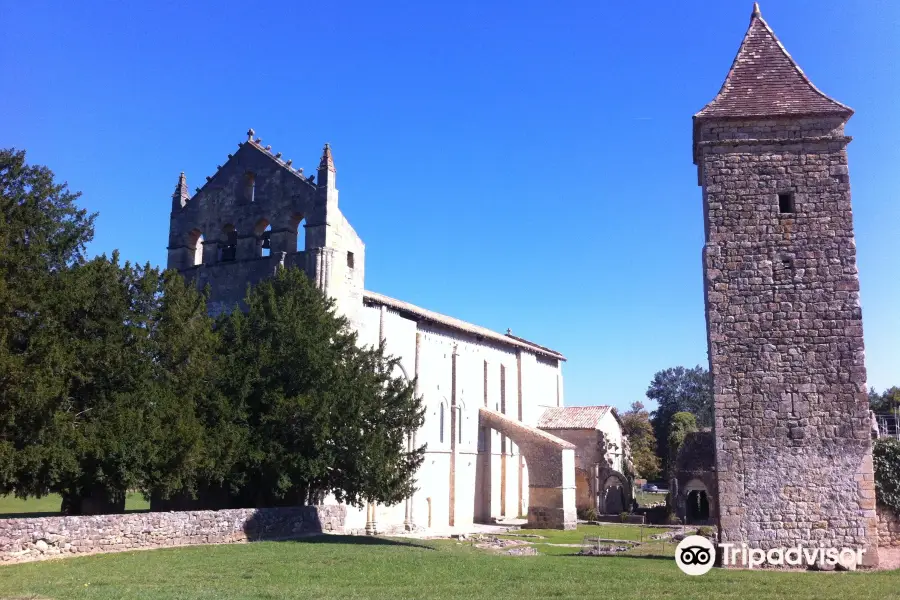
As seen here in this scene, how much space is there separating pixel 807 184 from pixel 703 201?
2.40m

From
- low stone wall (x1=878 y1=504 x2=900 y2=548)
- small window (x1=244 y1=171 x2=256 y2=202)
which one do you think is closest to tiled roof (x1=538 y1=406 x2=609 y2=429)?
low stone wall (x1=878 y1=504 x2=900 y2=548)

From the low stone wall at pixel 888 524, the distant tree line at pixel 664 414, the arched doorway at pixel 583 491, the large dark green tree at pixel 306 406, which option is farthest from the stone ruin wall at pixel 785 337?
the distant tree line at pixel 664 414

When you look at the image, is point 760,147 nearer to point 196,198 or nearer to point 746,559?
point 746,559

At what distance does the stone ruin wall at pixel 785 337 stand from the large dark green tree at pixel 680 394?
2847 inches

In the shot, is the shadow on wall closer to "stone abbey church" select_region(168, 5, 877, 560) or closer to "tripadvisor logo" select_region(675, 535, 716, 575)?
"tripadvisor logo" select_region(675, 535, 716, 575)

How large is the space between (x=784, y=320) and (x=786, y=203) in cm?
293

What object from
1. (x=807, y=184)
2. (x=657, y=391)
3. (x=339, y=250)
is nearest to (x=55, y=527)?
(x=339, y=250)

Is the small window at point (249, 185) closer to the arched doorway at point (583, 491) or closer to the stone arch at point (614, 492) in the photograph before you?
the arched doorway at point (583, 491)

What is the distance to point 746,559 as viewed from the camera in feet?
52.7

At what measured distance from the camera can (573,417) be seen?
4453 cm

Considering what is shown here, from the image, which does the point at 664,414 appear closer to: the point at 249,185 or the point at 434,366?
the point at 434,366

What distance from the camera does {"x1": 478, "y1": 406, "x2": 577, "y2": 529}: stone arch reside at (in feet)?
111

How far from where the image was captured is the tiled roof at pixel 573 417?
43.0 metres

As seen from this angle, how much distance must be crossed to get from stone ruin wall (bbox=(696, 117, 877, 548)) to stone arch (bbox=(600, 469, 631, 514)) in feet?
83.7
